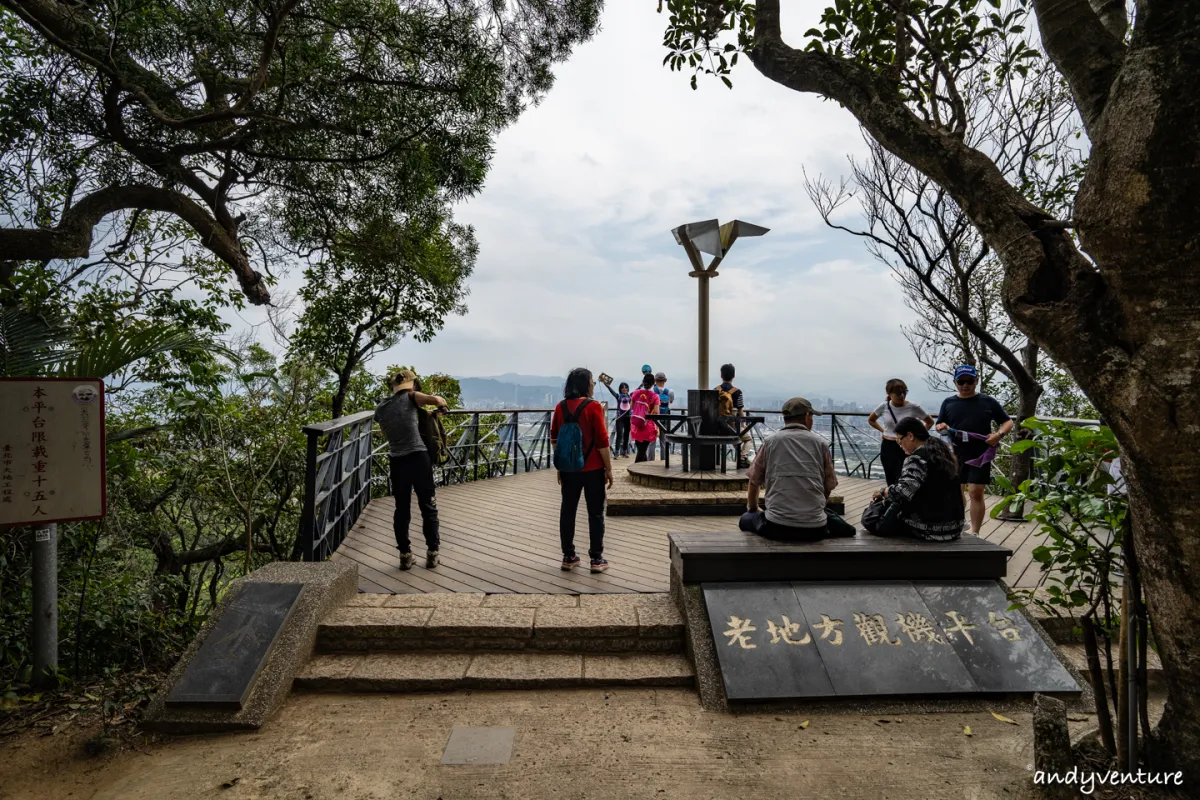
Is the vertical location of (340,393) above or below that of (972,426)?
above

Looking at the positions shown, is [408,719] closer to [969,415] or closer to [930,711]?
[930,711]

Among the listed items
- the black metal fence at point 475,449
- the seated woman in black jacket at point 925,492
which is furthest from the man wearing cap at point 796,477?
the black metal fence at point 475,449

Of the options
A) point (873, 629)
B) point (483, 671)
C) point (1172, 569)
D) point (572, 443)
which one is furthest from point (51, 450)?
point (1172, 569)

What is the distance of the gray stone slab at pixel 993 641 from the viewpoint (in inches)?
127

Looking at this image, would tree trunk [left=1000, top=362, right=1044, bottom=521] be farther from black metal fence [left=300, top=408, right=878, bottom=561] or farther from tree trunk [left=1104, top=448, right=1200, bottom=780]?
tree trunk [left=1104, top=448, right=1200, bottom=780]

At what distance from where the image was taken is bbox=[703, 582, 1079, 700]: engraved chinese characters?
321 cm

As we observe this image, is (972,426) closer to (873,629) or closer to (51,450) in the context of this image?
(873,629)

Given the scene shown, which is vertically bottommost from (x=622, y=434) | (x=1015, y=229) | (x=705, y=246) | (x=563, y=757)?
(x=563, y=757)

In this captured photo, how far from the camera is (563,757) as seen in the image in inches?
109

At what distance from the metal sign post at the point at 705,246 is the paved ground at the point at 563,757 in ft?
21.1

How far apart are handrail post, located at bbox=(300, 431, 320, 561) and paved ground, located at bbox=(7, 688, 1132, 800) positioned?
1.22 meters

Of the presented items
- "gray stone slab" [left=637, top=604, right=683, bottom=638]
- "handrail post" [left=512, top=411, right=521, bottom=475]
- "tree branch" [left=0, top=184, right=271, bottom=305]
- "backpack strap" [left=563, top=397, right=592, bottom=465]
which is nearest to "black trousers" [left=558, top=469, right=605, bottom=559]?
"backpack strap" [left=563, top=397, right=592, bottom=465]

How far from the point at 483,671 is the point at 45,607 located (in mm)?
2305

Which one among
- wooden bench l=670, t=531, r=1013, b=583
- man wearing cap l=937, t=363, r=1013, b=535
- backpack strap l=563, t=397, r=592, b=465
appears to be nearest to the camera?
wooden bench l=670, t=531, r=1013, b=583
